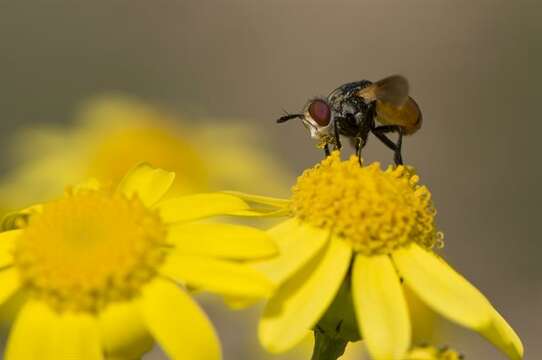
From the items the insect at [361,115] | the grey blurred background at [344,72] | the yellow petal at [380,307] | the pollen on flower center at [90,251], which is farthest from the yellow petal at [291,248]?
the grey blurred background at [344,72]

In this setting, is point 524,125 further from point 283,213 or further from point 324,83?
point 283,213

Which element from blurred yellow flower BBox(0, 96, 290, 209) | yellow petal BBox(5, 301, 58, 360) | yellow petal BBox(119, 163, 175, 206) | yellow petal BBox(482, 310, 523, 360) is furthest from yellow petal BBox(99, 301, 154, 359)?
blurred yellow flower BBox(0, 96, 290, 209)

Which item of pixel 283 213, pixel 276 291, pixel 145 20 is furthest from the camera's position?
pixel 145 20

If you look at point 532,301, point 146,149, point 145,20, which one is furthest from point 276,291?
point 145,20

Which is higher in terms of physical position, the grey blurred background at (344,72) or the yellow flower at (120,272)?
the grey blurred background at (344,72)

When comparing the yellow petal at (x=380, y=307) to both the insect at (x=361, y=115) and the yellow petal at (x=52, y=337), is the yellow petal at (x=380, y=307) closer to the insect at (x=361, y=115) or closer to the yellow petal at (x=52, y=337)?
the yellow petal at (x=52, y=337)

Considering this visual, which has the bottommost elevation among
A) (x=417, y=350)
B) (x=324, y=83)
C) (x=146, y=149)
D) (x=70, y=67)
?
(x=417, y=350)
